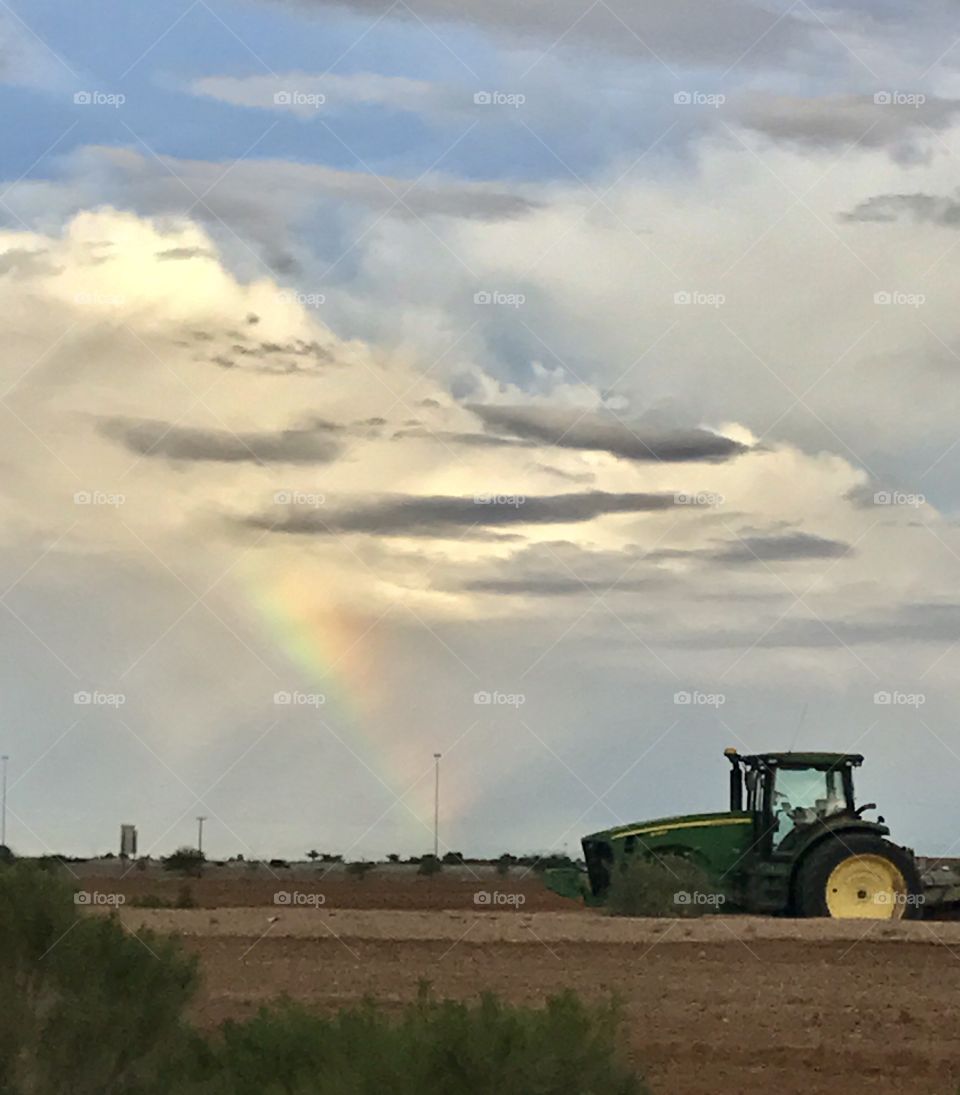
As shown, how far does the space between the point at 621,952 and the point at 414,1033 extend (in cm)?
1618

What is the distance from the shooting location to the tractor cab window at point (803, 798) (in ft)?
103

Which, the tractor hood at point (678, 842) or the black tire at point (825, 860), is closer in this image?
the black tire at point (825, 860)

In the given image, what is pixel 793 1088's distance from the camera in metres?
16.5

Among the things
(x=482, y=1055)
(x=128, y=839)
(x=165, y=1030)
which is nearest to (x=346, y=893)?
(x=128, y=839)

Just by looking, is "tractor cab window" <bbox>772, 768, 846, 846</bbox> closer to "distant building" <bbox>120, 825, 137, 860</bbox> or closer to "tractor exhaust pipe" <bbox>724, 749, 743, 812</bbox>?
"tractor exhaust pipe" <bbox>724, 749, 743, 812</bbox>

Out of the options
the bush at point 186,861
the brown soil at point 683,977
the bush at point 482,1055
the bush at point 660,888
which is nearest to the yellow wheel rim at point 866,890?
the brown soil at point 683,977

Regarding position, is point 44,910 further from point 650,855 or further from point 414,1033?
point 650,855

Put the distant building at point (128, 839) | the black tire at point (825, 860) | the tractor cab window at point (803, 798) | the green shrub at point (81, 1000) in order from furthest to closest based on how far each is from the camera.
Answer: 1. the distant building at point (128, 839)
2. the tractor cab window at point (803, 798)
3. the black tire at point (825, 860)
4. the green shrub at point (81, 1000)

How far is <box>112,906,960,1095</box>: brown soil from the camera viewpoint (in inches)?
695

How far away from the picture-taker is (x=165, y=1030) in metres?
13.0

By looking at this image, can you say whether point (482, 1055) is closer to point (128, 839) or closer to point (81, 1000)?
point (81, 1000)

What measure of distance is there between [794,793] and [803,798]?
7.8 inches

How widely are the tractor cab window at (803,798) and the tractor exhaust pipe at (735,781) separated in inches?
29.3

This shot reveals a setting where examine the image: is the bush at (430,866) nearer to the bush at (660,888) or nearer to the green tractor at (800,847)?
the bush at (660,888)
